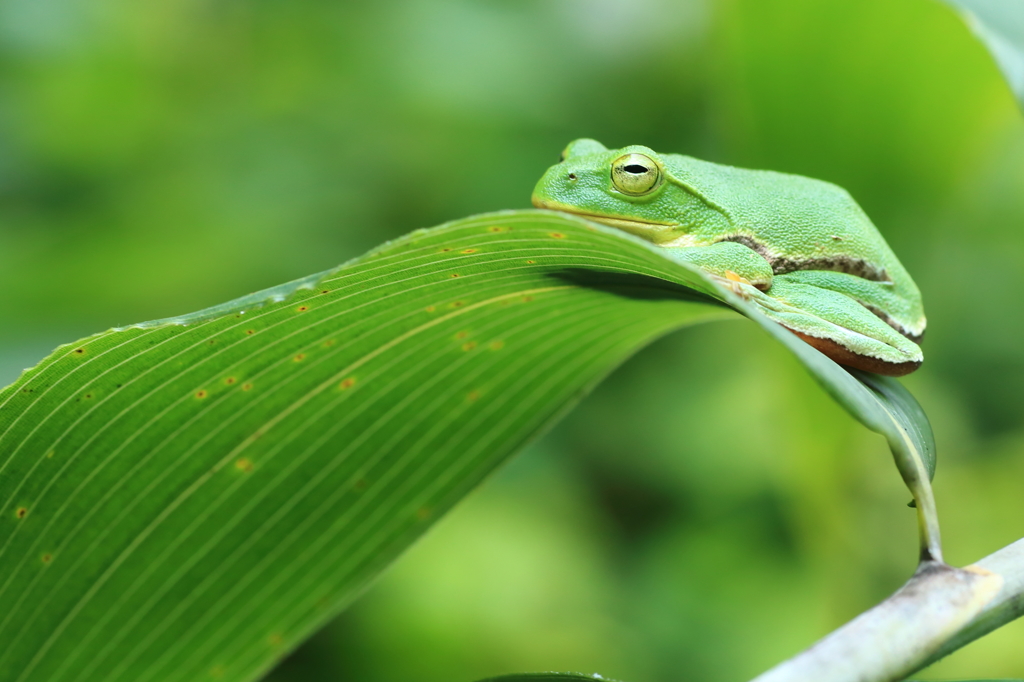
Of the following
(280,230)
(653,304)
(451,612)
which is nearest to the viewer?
(653,304)

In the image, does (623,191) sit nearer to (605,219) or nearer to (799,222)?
(605,219)

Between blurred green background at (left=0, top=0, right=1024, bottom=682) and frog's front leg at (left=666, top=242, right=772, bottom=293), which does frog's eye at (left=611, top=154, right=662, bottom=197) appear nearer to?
frog's front leg at (left=666, top=242, right=772, bottom=293)

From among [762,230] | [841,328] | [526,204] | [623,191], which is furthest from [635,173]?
[526,204]

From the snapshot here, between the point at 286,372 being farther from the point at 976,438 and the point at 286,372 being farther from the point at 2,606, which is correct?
the point at 976,438

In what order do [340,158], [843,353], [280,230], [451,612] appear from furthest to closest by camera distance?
[340,158], [280,230], [451,612], [843,353]

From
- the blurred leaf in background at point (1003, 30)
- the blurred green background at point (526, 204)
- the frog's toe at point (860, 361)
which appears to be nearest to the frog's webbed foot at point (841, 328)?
the frog's toe at point (860, 361)

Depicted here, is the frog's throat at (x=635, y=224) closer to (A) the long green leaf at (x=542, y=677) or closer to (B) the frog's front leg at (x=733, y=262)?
(B) the frog's front leg at (x=733, y=262)

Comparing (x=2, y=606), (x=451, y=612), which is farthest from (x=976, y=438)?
(x=2, y=606)
